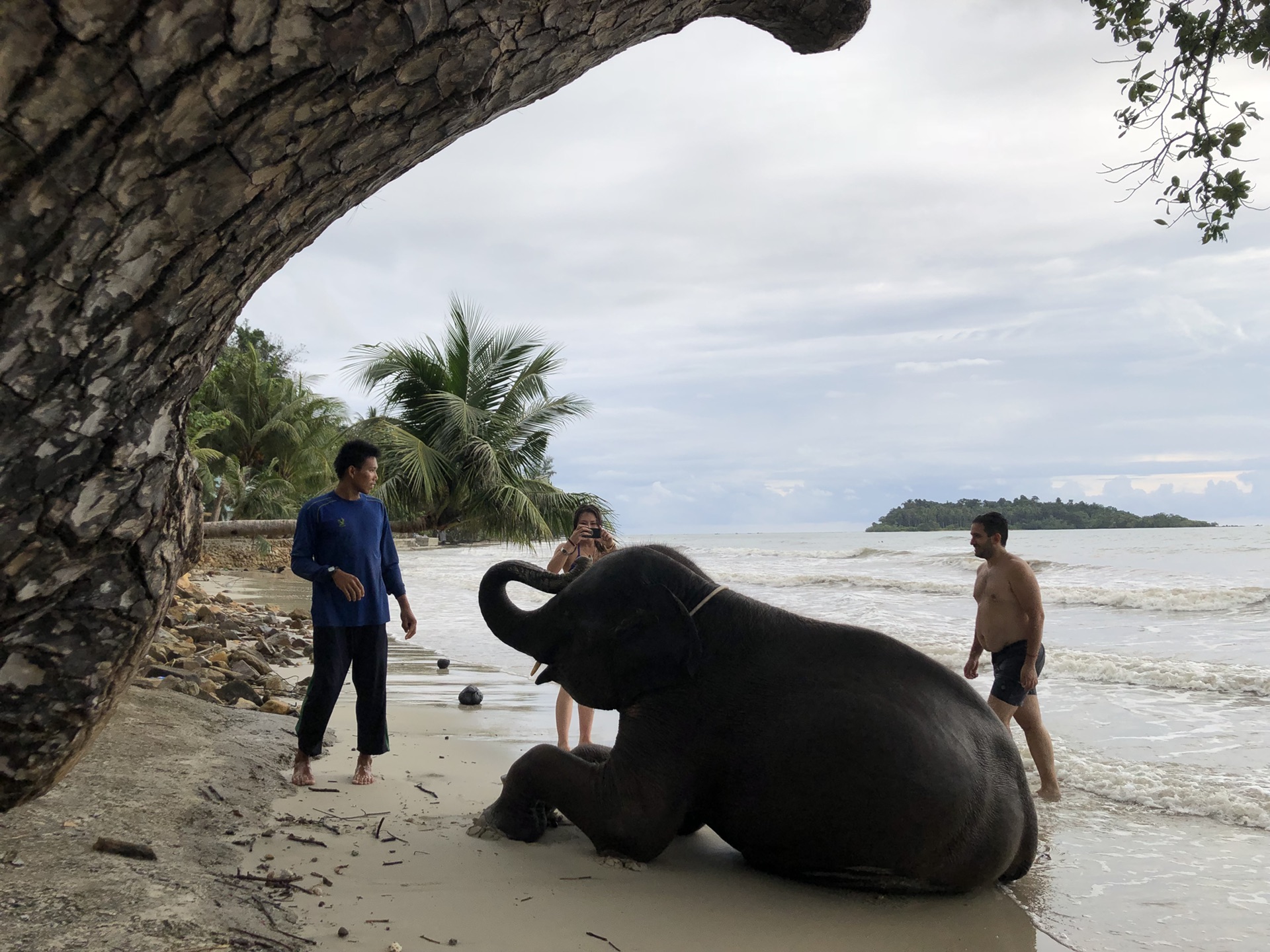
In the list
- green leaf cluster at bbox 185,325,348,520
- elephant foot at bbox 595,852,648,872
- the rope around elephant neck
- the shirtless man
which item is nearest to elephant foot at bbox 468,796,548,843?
elephant foot at bbox 595,852,648,872

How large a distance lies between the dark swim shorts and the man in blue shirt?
4.11 meters

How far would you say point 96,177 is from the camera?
182 cm

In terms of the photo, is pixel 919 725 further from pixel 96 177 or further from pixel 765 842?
pixel 96 177

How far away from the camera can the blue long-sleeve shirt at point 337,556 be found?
537cm

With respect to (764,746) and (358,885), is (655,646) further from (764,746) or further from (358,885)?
(358,885)

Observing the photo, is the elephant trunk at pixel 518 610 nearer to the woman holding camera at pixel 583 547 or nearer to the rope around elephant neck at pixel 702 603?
the rope around elephant neck at pixel 702 603

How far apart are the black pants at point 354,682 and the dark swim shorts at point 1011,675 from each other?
13.5ft

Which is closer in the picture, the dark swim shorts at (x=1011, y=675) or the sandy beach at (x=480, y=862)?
the sandy beach at (x=480, y=862)

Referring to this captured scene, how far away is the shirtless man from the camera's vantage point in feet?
20.2

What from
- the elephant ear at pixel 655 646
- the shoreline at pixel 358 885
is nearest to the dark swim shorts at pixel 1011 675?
the shoreline at pixel 358 885

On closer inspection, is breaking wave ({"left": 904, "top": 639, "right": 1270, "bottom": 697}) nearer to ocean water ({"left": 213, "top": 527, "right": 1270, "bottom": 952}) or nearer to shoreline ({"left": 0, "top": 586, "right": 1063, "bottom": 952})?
ocean water ({"left": 213, "top": 527, "right": 1270, "bottom": 952})

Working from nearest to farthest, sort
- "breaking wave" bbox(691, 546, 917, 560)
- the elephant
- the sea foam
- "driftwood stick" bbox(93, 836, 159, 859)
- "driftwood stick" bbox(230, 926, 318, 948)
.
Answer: "driftwood stick" bbox(230, 926, 318, 948), "driftwood stick" bbox(93, 836, 159, 859), the elephant, the sea foam, "breaking wave" bbox(691, 546, 917, 560)

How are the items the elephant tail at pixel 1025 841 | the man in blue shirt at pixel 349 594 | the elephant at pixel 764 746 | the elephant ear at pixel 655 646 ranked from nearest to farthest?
1. the elephant at pixel 764 746
2. the elephant tail at pixel 1025 841
3. the elephant ear at pixel 655 646
4. the man in blue shirt at pixel 349 594

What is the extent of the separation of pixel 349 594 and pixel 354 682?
51 centimetres
